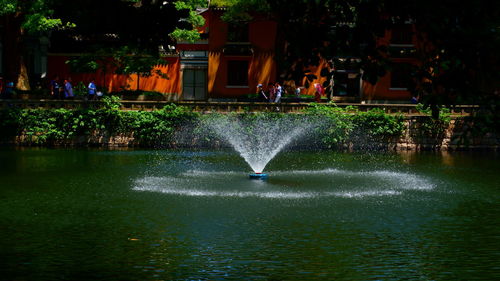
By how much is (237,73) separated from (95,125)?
18.8 m

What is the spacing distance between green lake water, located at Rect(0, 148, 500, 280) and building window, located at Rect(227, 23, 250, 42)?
2560cm

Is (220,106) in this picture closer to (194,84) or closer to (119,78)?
(194,84)

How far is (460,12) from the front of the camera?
9234 millimetres

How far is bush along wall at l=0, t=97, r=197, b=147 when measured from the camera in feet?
133

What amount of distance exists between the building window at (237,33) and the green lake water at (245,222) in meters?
25.6

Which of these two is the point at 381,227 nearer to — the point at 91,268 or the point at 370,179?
the point at 91,268

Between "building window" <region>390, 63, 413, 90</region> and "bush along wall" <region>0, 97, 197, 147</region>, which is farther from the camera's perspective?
"bush along wall" <region>0, 97, 197, 147</region>

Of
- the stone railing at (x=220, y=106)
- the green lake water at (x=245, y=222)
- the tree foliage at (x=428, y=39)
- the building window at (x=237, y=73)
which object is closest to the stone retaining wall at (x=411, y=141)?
the stone railing at (x=220, y=106)

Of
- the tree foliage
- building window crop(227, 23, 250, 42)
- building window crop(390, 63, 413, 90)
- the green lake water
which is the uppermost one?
building window crop(227, 23, 250, 42)

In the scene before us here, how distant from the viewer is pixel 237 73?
190ft

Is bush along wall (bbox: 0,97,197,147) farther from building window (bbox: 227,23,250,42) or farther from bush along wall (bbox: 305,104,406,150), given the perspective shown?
building window (bbox: 227,23,250,42)

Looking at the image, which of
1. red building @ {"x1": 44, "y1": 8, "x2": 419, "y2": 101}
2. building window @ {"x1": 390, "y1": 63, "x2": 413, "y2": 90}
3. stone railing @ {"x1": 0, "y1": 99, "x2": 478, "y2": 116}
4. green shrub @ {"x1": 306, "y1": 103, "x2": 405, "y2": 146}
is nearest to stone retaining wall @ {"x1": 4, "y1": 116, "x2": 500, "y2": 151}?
green shrub @ {"x1": 306, "y1": 103, "x2": 405, "y2": 146}

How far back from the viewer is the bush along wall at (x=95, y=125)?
4069 cm

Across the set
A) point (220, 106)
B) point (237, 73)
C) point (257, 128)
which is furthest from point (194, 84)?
point (257, 128)
